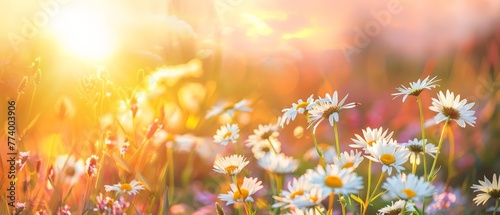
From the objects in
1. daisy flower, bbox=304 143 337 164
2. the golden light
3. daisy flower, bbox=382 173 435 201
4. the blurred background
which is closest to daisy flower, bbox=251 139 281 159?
daisy flower, bbox=304 143 337 164

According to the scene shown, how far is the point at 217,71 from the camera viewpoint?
1.48m

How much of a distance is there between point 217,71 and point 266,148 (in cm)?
62

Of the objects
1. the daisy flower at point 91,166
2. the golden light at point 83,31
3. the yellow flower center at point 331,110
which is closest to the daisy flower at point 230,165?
the yellow flower center at point 331,110

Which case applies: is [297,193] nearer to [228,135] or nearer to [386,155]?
[386,155]

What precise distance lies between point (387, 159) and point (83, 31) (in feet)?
2.61

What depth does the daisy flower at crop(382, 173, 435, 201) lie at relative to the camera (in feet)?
1.57

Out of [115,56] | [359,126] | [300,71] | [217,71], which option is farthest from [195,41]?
[359,126]

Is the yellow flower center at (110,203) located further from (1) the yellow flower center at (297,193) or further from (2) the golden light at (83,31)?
(2) the golden light at (83,31)

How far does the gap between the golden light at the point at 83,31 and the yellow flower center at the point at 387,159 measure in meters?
0.78

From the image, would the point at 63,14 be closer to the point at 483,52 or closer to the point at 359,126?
the point at 359,126

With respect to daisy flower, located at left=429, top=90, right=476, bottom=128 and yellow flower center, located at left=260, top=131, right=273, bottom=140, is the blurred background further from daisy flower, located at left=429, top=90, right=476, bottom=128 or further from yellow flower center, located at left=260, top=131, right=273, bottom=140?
daisy flower, located at left=429, top=90, right=476, bottom=128

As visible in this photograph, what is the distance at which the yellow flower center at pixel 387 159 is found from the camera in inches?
22.8

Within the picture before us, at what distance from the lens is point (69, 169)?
935 millimetres

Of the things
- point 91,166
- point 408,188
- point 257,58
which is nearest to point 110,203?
point 91,166
